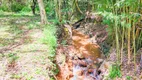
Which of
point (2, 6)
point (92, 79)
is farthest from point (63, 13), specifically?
point (92, 79)

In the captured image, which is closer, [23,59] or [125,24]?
[125,24]

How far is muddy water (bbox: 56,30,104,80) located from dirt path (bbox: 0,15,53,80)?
0.75m

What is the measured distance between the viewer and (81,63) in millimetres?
8547

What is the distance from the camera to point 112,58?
777 centimetres

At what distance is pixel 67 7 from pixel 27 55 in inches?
464

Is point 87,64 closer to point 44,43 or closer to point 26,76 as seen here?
point 44,43

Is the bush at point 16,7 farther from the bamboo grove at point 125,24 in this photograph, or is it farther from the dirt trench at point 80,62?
the bamboo grove at point 125,24

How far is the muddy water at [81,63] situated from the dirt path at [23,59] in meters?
0.75

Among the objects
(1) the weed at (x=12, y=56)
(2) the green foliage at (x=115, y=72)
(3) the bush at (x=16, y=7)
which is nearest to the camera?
(2) the green foliage at (x=115, y=72)

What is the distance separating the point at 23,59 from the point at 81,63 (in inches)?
101

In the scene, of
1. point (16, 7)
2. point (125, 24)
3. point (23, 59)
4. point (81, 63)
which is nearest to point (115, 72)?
point (125, 24)

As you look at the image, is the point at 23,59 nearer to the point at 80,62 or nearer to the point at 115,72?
the point at 80,62

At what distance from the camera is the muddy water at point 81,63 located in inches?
290

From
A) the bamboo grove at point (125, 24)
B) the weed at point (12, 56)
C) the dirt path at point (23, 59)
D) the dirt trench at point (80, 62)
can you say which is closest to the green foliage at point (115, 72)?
the bamboo grove at point (125, 24)
